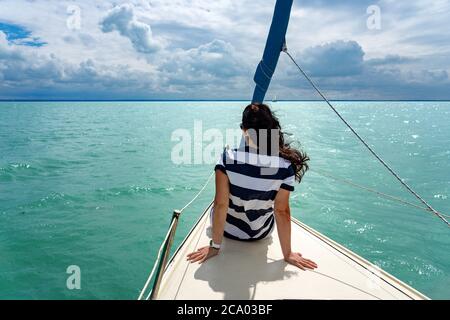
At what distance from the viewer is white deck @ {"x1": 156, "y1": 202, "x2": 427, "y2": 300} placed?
2.37 metres

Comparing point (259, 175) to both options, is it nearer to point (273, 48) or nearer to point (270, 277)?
point (270, 277)

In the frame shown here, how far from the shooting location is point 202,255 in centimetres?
286

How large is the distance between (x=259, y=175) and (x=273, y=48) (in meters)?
2.76

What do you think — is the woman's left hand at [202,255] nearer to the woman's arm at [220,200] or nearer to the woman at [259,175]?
A: the woman at [259,175]

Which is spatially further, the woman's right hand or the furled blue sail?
the furled blue sail

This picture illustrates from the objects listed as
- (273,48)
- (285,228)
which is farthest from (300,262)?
(273,48)

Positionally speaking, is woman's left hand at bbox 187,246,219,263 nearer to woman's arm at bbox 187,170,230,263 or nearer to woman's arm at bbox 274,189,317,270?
woman's arm at bbox 187,170,230,263

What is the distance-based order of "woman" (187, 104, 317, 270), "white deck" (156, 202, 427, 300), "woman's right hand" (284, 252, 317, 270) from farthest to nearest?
"woman's right hand" (284, 252, 317, 270) → "woman" (187, 104, 317, 270) → "white deck" (156, 202, 427, 300)

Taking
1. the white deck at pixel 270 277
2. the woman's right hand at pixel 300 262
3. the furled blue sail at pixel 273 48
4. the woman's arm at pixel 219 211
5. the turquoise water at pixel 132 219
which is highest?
the furled blue sail at pixel 273 48

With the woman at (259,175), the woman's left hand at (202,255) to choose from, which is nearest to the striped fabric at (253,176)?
the woman at (259,175)

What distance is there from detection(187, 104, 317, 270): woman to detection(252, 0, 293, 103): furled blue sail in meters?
2.36

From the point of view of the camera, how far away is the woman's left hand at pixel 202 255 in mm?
2829

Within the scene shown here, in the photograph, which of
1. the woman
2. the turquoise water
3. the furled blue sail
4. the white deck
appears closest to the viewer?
the white deck

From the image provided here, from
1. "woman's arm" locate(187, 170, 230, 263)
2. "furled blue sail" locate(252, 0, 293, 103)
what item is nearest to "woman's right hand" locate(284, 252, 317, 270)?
"woman's arm" locate(187, 170, 230, 263)
